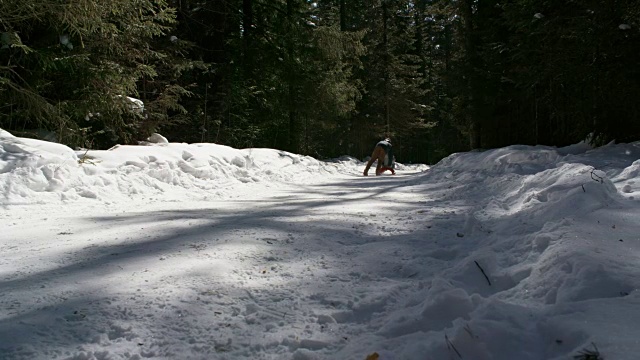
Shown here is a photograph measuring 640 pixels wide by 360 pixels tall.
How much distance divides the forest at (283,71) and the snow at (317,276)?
2.76 metres

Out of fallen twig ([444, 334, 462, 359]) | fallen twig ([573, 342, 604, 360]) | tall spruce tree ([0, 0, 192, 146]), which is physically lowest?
fallen twig ([444, 334, 462, 359])

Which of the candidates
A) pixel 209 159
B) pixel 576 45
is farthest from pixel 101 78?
pixel 576 45

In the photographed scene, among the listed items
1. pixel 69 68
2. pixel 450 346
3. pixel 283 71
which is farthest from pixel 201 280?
pixel 283 71

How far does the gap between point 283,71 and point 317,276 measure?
15.7m

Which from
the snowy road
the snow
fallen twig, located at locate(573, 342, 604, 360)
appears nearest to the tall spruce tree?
the snow

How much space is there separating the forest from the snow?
2.76 metres

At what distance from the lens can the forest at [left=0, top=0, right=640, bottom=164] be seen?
24.7ft

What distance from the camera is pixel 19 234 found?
12.1 feet

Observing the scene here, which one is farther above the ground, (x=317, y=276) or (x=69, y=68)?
(x=69, y=68)

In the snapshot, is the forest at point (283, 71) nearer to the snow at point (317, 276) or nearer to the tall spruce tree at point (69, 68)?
the tall spruce tree at point (69, 68)

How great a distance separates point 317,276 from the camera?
9.33 ft

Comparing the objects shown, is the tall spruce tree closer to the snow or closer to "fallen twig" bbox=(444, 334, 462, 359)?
the snow

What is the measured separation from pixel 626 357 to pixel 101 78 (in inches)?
351

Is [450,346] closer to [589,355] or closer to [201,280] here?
[589,355]
